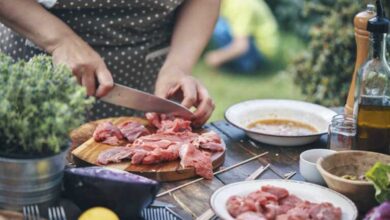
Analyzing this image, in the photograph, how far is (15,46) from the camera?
2922 millimetres

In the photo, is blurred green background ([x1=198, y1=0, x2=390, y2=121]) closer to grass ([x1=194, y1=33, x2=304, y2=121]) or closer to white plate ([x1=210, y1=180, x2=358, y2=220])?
grass ([x1=194, y1=33, x2=304, y2=121])

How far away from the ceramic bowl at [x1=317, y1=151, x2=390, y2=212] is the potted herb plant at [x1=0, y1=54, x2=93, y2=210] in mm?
730

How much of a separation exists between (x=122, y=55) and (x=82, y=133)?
53cm

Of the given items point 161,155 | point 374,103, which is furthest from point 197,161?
point 374,103

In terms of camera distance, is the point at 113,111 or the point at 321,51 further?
the point at 321,51

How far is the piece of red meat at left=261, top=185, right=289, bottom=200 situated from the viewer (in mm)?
1939

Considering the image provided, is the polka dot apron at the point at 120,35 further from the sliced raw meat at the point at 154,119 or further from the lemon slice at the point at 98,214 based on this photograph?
the lemon slice at the point at 98,214

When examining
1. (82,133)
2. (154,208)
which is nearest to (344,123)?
(154,208)

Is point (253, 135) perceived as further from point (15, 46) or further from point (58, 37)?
point (15, 46)

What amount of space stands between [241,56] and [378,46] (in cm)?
470

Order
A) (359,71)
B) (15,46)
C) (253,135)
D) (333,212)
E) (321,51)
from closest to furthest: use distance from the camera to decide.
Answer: (333,212) < (359,71) < (253,135) < (15,46) < (321,51)

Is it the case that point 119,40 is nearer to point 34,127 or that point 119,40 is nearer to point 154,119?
point 154,119

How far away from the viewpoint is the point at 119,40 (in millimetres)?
2918

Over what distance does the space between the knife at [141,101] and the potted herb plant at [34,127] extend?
670 millimetres
